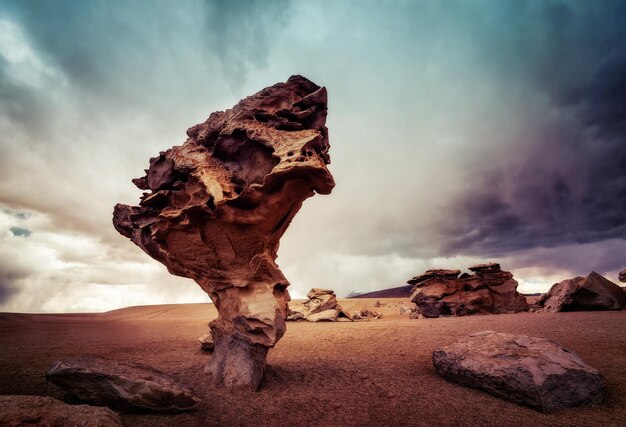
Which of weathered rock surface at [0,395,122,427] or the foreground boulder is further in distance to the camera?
the foreground boulder

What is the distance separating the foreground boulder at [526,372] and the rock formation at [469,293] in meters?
15.9

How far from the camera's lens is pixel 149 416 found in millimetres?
5258

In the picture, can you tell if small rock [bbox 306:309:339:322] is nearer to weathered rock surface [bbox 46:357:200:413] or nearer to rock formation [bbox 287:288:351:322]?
rock formation [bbox 287:288:351:322]

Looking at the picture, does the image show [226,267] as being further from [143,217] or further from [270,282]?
[143,217]

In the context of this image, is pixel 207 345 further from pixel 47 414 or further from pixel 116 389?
pixel 47 414

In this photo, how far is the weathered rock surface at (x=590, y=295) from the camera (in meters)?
16.8

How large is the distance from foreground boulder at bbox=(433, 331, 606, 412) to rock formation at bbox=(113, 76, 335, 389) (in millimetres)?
4544

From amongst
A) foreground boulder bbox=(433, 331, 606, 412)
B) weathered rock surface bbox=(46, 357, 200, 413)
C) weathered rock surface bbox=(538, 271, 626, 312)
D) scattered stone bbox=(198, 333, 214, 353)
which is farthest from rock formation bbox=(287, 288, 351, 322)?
weathered rock surface bbox=(46, 357, 200, 413)

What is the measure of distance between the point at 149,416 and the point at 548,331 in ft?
44.4

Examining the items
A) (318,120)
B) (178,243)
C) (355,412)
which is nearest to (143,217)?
(178,243)

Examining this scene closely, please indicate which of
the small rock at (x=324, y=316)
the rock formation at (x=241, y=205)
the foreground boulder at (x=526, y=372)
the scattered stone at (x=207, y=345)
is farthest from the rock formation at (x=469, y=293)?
the rock formation at (x=241, y=205)

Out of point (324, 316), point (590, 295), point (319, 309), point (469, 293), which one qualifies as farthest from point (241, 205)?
point (469, 293)

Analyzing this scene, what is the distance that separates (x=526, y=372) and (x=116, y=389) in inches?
316

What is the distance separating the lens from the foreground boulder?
225 inches
